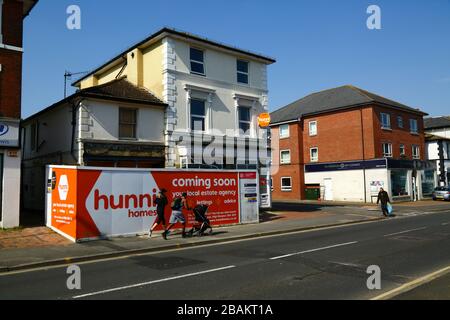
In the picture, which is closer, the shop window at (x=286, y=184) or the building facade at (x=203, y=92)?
the building facade at (x=203, y=92)

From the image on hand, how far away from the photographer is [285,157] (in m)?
43.5

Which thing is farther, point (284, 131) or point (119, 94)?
point (284, 131)

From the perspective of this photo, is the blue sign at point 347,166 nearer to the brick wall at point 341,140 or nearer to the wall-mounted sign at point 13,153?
the brick wall at point 341,140

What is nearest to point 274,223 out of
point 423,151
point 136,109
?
point 136,109

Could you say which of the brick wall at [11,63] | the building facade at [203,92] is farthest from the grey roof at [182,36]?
the brick wall at [11,63]

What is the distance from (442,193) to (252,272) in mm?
35038

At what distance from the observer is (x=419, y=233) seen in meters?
15.0

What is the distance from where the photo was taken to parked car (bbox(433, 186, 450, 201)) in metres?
37.2

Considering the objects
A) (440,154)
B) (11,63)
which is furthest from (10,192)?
(440,154)

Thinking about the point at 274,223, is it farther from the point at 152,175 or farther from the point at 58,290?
the point at 58,290

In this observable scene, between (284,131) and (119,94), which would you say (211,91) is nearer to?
(119,94)

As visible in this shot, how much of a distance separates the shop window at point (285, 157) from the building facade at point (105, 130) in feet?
76.2

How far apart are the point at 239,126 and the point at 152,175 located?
32.5ft

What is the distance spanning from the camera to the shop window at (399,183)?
121 ft
